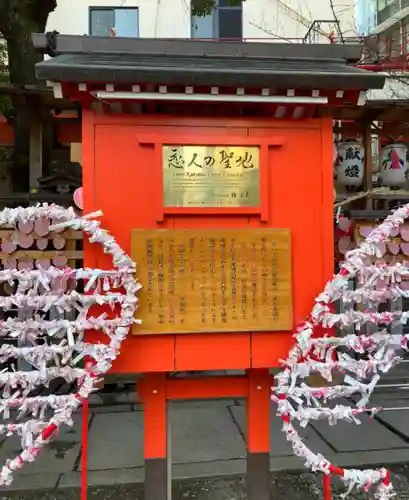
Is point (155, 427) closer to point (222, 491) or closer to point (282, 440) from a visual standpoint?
point (222, 491)

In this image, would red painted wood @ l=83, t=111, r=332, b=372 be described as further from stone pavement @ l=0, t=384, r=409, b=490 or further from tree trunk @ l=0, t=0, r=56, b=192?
tree trunk @ l=0, t=0, r=56, b=192

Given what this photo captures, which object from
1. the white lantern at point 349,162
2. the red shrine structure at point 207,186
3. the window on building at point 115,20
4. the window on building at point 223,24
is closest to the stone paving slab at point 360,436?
the red shrine structure at point 207,186

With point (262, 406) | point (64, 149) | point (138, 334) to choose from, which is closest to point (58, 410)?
point (138, 334)

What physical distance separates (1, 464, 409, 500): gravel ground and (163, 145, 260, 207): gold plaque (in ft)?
8.99

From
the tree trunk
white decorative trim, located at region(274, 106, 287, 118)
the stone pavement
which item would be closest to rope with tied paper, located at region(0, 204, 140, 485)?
white decorative trim, located at region(274, 106, 287, 118)

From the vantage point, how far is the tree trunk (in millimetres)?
6430

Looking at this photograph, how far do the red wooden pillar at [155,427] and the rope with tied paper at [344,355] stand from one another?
2.78ft

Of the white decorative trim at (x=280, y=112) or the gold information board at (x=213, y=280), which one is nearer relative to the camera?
the gold information board at (x=213, y=280)

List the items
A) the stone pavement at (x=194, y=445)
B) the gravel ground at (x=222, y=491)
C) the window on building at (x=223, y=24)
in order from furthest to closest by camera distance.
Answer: the window on building at (x=223, y=24) < the stone pavement at (x=194, y=445) < the gravel ground at (x=222, y=491)

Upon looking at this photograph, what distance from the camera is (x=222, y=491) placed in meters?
4.68

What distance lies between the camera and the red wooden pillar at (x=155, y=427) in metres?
3.72

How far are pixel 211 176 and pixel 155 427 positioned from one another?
185cm

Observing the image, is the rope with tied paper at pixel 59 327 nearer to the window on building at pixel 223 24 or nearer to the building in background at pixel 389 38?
the building in background at pixel 389 38

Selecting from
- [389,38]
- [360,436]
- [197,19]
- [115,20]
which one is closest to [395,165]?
[360,436]
